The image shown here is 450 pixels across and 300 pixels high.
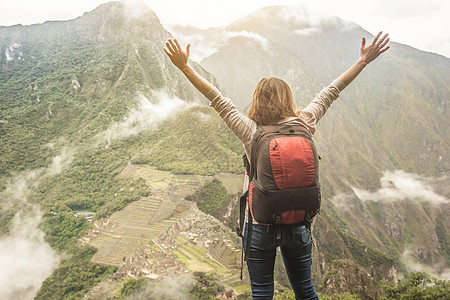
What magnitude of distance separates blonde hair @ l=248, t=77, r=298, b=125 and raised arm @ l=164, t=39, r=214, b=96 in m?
0.38

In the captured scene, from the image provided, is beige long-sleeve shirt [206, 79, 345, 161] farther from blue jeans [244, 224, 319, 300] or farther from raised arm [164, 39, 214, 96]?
blue jeans [244, 224, 319, 300]

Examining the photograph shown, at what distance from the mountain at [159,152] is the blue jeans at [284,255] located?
20924 mm

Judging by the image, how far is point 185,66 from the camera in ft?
6.99

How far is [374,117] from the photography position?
6511 inches

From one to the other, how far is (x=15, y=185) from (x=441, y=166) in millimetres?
176452

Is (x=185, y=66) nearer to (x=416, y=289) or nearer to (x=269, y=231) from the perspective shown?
(x=269, y=231)

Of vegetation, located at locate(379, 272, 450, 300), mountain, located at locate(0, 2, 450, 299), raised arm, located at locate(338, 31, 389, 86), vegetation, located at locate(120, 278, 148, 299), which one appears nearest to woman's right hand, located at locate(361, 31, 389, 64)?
raised arm, located at locate(338, 31, 389, 86)

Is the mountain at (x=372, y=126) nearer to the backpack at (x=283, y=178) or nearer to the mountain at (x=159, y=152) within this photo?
the mountain at (x=159, y=152)

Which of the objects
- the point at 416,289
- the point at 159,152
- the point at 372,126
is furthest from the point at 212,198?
the point at 372,126

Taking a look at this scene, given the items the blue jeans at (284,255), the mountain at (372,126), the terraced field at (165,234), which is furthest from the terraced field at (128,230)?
the mountain at (372,126)

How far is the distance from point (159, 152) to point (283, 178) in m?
62.4

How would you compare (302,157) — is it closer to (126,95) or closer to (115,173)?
(115,173)

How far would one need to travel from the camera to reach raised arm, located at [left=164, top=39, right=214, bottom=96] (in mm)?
2027

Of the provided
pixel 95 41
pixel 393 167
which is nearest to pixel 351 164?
pixel 393 167
